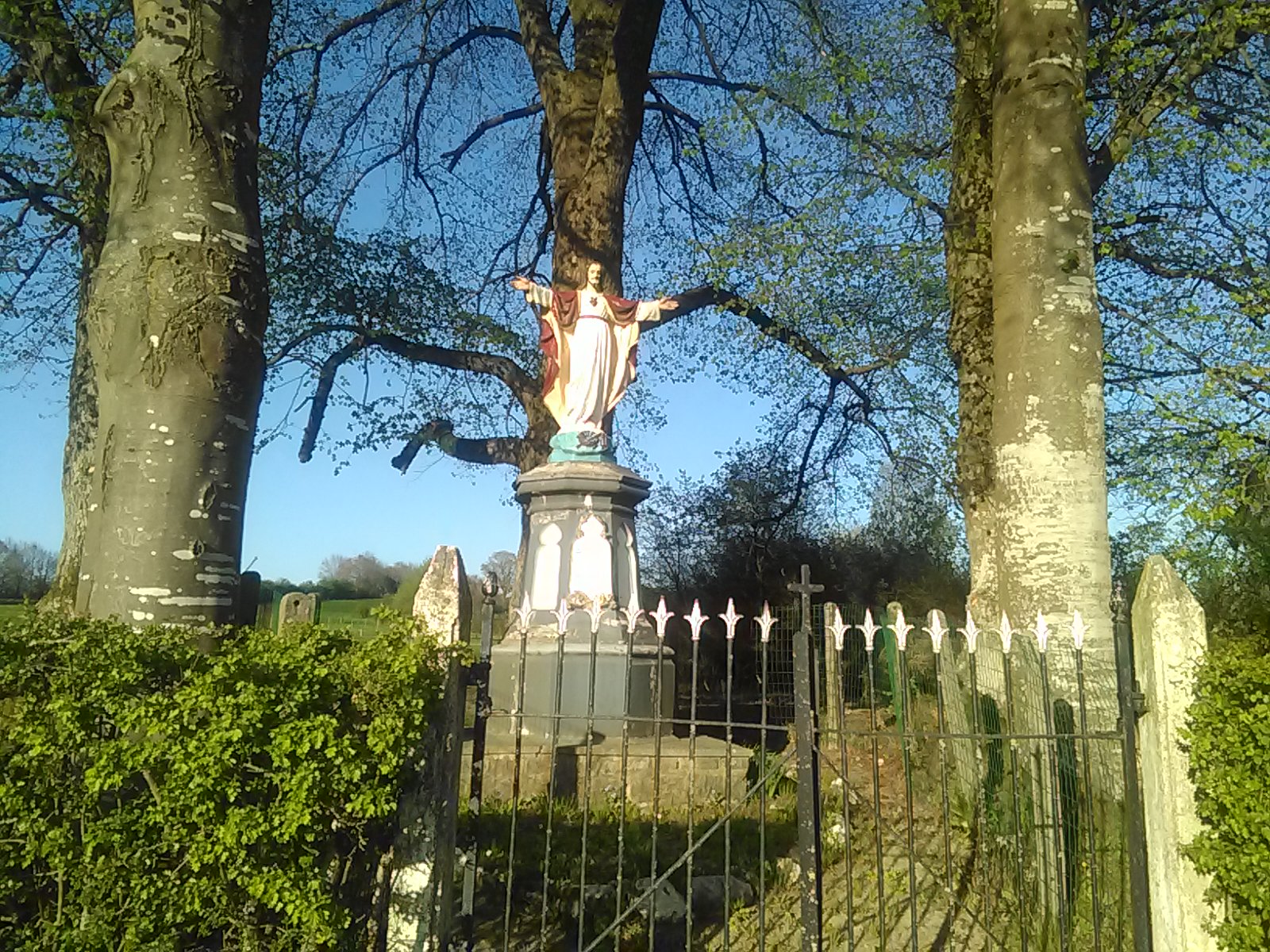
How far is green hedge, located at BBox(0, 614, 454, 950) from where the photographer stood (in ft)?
10.0

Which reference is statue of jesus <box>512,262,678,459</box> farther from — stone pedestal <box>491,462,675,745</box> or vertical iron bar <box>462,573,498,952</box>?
vertical iron bar <box>462,573,498,952</box>

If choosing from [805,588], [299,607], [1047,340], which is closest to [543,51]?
[299,607]

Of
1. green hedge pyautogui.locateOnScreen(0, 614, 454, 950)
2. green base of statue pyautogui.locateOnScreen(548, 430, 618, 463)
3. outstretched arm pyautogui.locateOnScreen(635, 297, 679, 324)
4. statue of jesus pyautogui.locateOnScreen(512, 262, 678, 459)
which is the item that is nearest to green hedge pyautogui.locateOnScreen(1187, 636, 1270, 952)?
green hedge pyautogui.locateOnScreen(0, 614, 454, 950)

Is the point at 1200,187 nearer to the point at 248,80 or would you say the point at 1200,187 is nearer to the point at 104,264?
the point at 248,80

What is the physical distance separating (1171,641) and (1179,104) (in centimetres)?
721

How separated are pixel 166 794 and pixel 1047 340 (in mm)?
6070

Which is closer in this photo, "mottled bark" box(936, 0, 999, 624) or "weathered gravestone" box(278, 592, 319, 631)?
"mottled bark" box(936, 0, 999, 624)

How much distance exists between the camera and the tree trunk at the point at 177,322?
4449 millimetres

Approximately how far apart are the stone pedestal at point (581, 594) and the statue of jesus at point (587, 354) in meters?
0.60

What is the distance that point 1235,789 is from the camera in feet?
11.2

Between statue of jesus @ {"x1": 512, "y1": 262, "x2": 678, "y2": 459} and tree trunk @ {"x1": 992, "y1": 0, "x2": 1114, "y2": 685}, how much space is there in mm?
3929

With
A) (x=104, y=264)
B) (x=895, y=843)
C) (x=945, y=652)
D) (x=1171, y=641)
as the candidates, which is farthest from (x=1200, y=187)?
(x=104, y=264)

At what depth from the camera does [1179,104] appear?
348 inches

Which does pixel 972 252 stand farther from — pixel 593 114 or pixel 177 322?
pixel 593 114
